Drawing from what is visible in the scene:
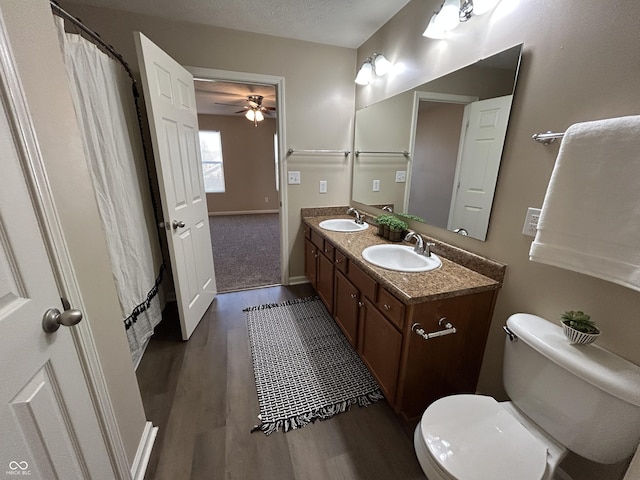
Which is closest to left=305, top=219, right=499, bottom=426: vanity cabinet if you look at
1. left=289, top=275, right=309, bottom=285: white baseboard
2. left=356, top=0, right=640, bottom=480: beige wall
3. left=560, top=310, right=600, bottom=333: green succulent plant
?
left=356, top=0, right=640, bottom=480: beige wall

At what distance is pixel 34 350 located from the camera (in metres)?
0.63

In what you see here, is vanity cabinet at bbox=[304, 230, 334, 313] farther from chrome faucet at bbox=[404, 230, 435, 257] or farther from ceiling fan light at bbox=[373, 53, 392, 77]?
ceiling fan light at bbox=[373, 53, 392, 77]

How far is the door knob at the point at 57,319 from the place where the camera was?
0.67m

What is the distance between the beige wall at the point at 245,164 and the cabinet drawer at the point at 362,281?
5.05 m

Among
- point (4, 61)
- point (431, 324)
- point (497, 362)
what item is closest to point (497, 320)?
point (497, 362)

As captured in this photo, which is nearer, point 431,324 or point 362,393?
point 431,324

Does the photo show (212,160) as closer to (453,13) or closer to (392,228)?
(392,228)

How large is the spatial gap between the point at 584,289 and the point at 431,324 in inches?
21.5

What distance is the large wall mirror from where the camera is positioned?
123 centimetres

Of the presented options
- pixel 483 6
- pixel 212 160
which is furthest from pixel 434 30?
pixel 212 160

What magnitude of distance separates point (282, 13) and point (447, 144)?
147 centimetres

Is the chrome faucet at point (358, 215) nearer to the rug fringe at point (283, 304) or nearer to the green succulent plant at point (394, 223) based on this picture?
the green succulent plant at point (394, 223)

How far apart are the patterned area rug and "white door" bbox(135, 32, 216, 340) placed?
54cm

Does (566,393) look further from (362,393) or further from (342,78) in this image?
(342,78)
